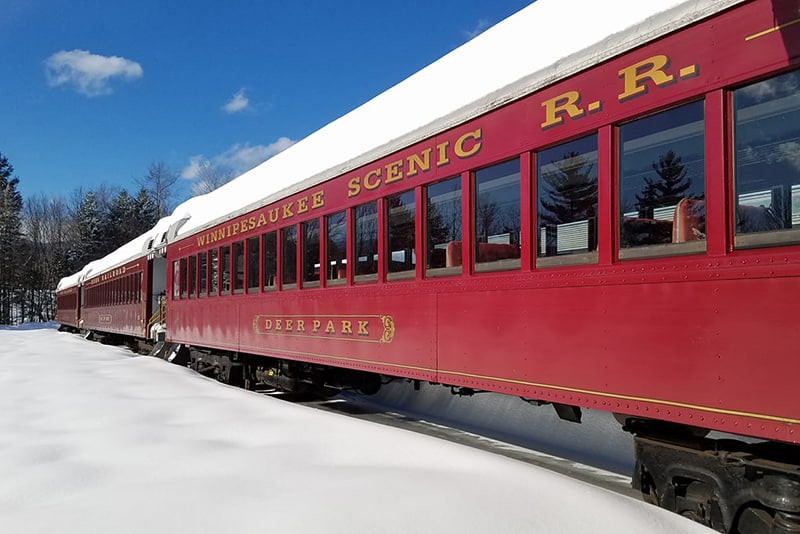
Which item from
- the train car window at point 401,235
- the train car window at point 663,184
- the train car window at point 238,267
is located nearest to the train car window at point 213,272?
the train car window at point 238,267

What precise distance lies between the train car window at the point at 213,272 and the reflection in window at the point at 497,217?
257 inches

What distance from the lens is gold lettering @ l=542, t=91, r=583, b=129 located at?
387 cm

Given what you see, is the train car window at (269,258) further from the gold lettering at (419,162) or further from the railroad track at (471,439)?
the gold lettering at (419,162)

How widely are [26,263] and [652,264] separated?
219ft

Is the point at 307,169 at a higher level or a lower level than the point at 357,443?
higher

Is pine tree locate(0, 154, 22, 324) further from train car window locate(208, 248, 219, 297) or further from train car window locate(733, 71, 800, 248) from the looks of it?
train car window locate(733, 71, 800, 248)

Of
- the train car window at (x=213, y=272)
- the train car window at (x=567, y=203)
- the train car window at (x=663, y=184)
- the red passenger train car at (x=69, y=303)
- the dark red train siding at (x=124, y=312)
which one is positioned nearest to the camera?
the train car window at (x=663, y=184)

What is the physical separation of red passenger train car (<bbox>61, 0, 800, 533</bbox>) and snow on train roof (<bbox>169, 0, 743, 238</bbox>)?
0.24 ft

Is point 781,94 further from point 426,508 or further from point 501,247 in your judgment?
point 426,508

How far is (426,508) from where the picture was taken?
9.35 ft

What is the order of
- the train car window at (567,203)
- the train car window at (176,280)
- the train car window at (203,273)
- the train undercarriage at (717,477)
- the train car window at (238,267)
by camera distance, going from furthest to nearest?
the train car window at (176,280), the train car window at (203,273), the train car window at (238,267), the train car window at (567,203), the train undercarriage at (717,477)

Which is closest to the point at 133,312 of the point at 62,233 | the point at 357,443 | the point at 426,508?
the point at 357,443

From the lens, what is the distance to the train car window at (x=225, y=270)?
379 inches

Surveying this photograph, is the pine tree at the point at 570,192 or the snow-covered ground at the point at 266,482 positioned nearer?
the snow-covered ground at the point at 266,482
